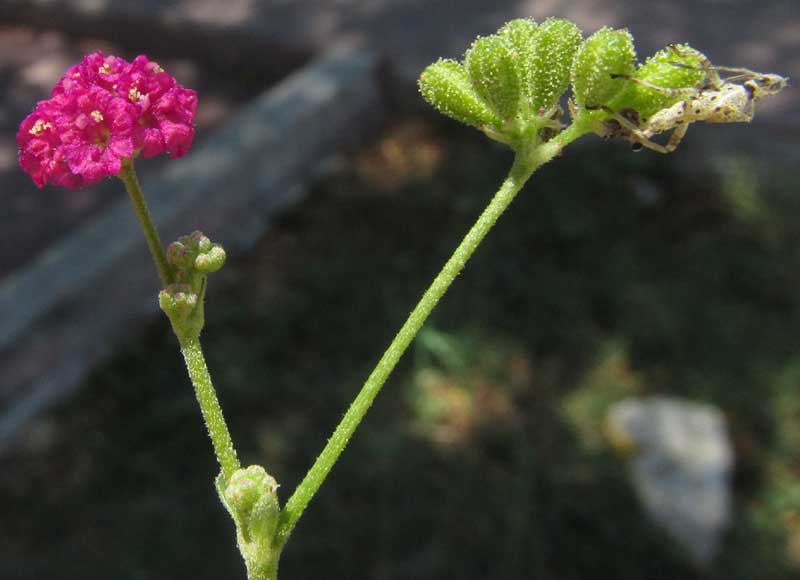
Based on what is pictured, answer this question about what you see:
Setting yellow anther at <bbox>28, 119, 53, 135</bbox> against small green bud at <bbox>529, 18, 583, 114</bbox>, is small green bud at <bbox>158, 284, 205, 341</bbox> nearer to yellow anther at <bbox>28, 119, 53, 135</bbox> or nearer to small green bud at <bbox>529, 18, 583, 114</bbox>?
yellow anther at <bbox>28, 119, 53, 135</bbox>

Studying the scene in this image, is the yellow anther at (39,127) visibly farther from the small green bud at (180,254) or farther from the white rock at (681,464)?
the white rock at (681,464)

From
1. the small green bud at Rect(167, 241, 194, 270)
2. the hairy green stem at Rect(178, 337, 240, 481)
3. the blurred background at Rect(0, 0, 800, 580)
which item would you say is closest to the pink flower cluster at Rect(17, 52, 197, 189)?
the small green bud at Rect(167, 241, 194, 270)

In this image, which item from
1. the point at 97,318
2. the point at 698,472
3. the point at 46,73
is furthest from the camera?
the point at 46,73

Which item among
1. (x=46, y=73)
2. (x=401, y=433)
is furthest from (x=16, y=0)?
(x=401, y=433)

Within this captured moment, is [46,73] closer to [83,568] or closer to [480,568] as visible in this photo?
[83,568]

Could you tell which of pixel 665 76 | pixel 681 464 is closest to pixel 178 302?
pixel 665 76

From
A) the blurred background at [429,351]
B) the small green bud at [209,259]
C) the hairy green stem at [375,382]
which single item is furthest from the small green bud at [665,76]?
the blurred background at [429,351]
